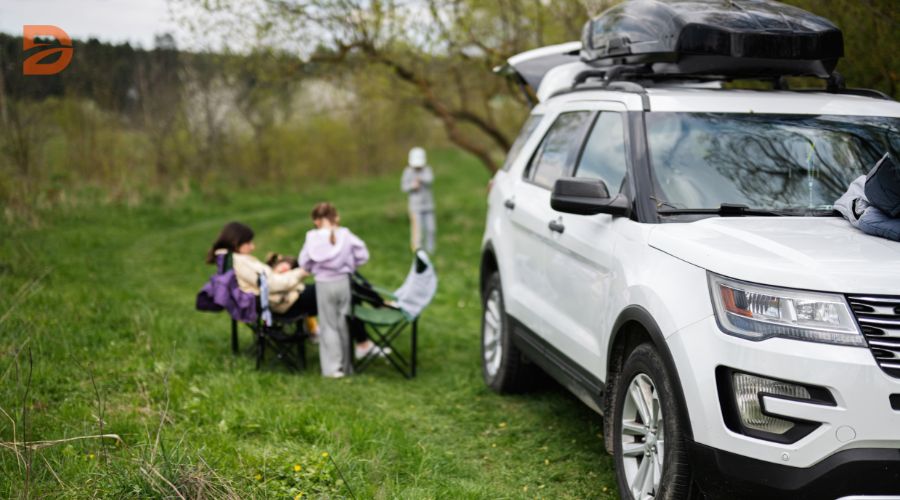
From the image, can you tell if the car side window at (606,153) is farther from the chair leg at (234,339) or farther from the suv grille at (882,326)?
the chair leg at (234,339)

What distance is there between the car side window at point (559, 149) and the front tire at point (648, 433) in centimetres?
160

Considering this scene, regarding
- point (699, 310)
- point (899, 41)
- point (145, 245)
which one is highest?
point (899, 41)

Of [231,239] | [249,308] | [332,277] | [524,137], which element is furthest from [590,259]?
[231,239]

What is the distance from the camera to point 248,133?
22547 mm

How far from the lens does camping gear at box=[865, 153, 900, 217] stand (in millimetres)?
3781

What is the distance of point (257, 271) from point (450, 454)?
8.71ft

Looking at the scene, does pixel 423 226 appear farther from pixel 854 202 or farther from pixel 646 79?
pixel 854 202

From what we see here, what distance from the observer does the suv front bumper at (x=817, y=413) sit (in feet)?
10.3

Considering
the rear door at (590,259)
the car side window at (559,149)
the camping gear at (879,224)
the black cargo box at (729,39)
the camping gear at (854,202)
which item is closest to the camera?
the camping gear at (879,224)

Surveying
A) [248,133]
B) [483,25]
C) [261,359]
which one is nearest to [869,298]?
[261,359]

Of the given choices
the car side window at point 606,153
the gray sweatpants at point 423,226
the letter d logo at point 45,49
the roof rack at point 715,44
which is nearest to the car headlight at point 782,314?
the car side window at point 606,153

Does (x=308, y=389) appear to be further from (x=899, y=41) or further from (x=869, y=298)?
(x=899, y=41)

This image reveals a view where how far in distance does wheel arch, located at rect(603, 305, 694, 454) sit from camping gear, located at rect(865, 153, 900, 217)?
1046mm

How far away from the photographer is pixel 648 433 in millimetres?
3967
